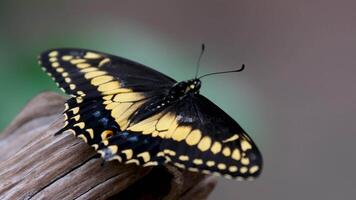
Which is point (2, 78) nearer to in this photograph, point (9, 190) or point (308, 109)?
point (9, 190)

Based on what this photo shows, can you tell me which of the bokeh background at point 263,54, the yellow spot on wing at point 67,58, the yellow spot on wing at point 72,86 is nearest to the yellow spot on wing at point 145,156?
the yellow spot on wing at point 72,86

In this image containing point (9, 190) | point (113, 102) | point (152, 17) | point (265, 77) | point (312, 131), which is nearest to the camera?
point (9, 190)

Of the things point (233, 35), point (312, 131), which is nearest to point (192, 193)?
point (312, 131)

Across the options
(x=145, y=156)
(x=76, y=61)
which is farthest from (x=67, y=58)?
(x=145, y=156)

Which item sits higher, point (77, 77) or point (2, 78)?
point (2, 78)

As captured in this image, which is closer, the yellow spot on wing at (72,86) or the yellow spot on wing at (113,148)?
the yellow spot on wing at (113,148)

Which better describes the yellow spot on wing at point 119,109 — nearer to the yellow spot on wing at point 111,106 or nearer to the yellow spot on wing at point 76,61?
the yellow spot on wing at point 111,106
